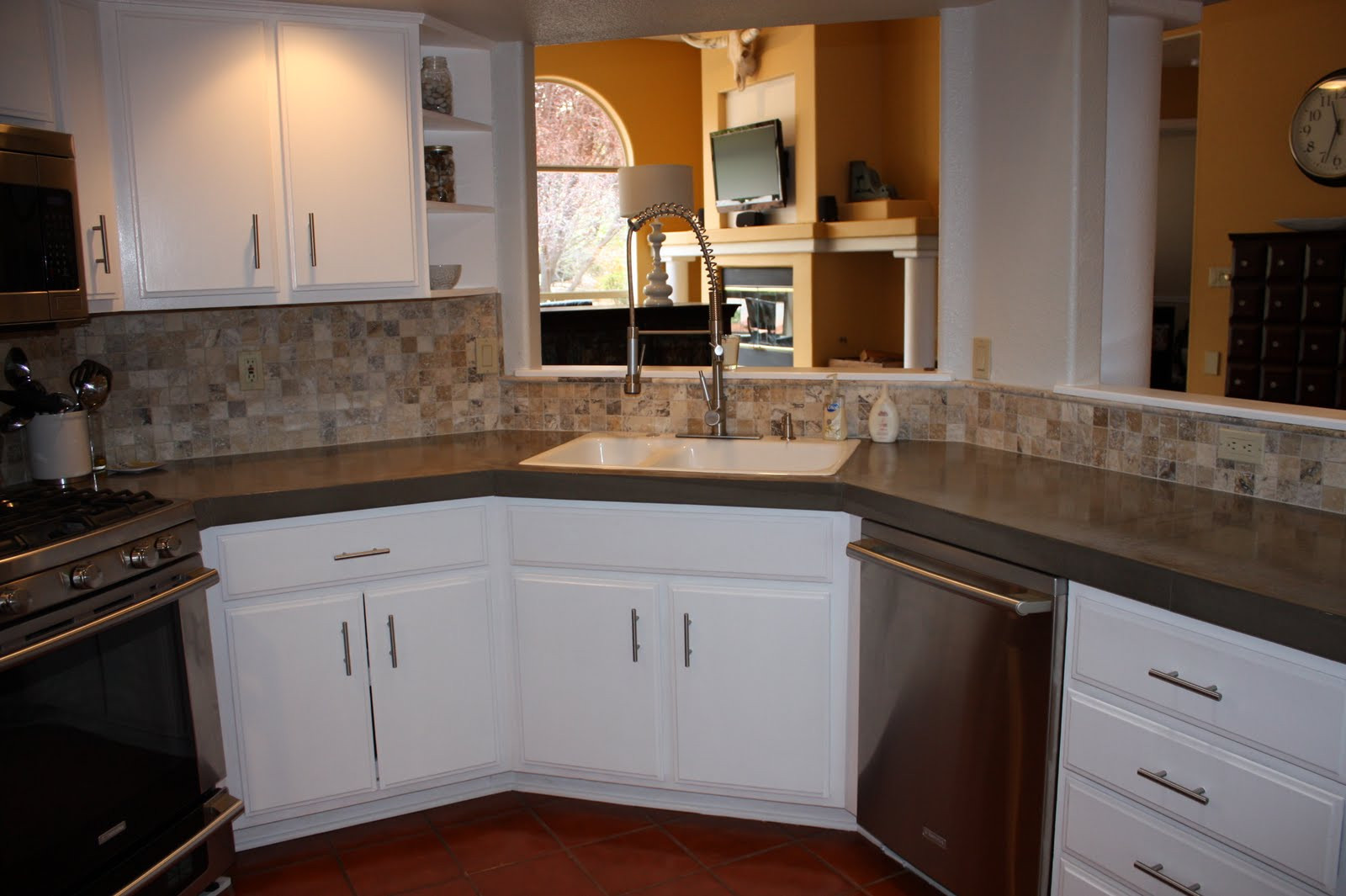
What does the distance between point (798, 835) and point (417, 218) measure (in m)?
1.89

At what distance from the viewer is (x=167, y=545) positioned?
229 centimetres

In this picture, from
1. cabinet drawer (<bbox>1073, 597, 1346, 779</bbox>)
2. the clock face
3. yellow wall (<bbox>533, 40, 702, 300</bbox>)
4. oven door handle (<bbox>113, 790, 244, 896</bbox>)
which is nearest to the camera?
cabinet drawer (<bbox>1073, 597, 1346, 779</bbox>)

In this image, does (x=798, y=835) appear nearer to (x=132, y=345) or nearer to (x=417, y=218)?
(x=417, y=218)

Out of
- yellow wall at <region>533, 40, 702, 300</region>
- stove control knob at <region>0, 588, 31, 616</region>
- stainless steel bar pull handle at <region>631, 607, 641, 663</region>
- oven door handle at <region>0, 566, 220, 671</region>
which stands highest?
yellow wall at <region>533, 40, 702, 300</region>

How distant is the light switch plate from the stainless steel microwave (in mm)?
2224

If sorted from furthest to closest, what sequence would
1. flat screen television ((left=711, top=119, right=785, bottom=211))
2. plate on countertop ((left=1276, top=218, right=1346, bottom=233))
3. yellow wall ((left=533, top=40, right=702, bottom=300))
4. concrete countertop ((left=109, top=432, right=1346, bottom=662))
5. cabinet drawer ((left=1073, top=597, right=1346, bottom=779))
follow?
Answer: 1. yellow wall ((left=533, top=40, right=702, bottom=300))
2. flat screen television ((left=711, top=119, right=785, bottom=211))
3. plate on countertop ((left=1276, top=218, right=1346, bottom=233))
4. concrete countertop ((left=109, top=432, right=1346, bottom=662))
5. cabinet drawer ((left=1073, top=597, right=1346, bottom=779))

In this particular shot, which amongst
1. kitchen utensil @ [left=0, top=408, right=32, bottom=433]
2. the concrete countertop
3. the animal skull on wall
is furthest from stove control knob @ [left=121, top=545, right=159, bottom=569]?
the animal skull on wall

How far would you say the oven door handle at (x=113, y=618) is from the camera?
1.92 metres

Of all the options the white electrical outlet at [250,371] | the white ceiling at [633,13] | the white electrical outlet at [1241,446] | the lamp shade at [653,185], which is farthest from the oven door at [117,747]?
the lamp shade at [653,185]

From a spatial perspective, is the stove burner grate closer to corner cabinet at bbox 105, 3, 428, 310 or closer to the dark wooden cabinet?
corner cabinet at bbox 105, 3, 428, 310

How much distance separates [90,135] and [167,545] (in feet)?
3.30

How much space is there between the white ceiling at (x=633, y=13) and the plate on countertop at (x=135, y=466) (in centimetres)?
126

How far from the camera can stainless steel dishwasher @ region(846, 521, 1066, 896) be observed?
203cm

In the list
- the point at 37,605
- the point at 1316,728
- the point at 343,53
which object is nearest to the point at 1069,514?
the point at 1316,728
